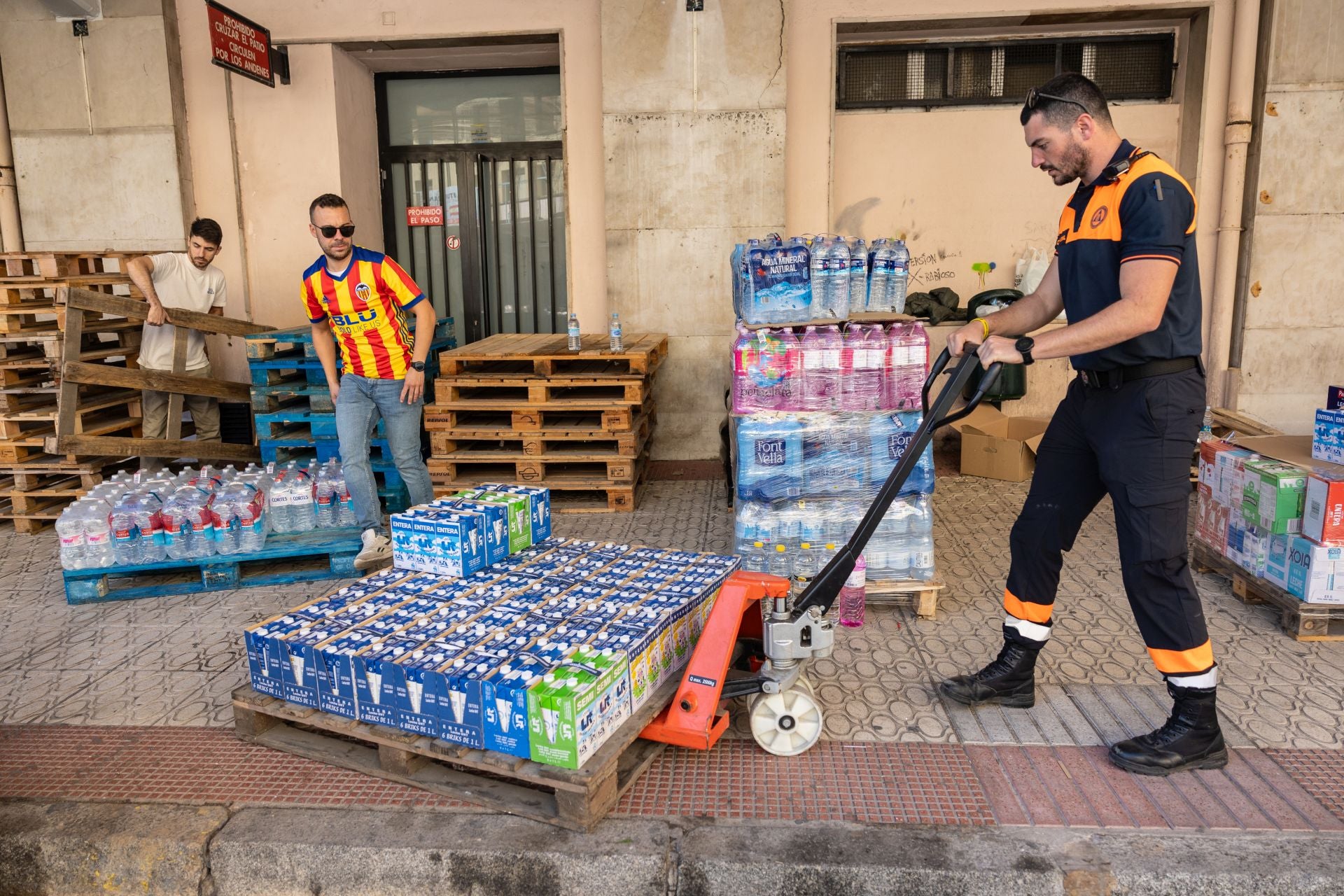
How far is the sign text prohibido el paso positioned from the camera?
8125 mm

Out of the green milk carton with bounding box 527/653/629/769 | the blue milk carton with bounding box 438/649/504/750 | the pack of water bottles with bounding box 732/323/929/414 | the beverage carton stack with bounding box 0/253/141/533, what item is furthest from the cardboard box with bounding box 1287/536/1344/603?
the beverage carton stack with bounding box 0/253/141/533

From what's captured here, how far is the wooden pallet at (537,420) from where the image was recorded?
24.9ft

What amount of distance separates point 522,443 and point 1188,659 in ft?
18.2

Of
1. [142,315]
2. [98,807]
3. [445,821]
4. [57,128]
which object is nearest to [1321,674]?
[445,821]

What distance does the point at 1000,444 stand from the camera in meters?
8.55

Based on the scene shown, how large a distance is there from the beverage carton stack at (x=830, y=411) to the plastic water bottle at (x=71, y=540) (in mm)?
4124

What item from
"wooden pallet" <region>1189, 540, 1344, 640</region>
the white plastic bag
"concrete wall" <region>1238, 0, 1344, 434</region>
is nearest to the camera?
"wooden pallet" <region>1189, 540, 1344, 640</region>

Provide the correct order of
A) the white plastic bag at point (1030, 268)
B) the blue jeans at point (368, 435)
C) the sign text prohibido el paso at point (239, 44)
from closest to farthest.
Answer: the blue jeans at point (368, 435)
the sign text prohibido el paso at point (239, 44)
the white plastic bag at point (1030, 268)

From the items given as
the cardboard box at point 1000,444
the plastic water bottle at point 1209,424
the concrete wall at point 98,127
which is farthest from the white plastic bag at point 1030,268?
the concrete wall at point 98,127

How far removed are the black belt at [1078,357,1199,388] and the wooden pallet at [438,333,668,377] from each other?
14.5 ft

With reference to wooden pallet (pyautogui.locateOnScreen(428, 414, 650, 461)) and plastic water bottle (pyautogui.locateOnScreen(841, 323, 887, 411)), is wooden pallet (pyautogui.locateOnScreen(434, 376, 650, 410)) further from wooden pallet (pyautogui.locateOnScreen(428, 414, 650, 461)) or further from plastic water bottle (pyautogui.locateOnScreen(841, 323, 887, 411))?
plastic water bottle (pyautogui.locateOnScreen(841, 323, 887, 411))

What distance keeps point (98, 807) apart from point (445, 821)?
1366 millimetres

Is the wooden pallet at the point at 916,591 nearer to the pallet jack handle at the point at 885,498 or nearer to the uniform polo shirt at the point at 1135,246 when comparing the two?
the pallet jack handle at the point at 885,498

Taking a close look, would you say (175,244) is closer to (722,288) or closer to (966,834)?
(722,288)
